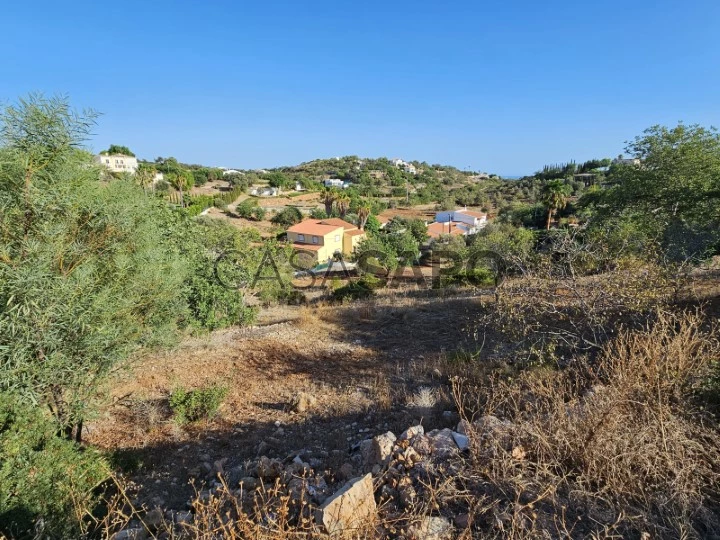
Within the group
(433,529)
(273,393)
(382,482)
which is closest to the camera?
(433,529)

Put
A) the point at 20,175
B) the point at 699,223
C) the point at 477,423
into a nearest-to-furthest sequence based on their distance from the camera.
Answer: the point at 20,175
the point at 477,423
the point at 699,223

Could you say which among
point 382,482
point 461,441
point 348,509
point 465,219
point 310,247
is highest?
point 465,219

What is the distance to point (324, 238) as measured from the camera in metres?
32.2

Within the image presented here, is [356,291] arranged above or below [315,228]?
below

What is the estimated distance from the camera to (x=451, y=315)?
382 inches

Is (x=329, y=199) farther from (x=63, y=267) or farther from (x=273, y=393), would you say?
(x=63, y=267)

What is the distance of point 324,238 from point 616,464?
30512 mm

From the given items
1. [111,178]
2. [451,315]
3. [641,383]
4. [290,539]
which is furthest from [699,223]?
[111,178]

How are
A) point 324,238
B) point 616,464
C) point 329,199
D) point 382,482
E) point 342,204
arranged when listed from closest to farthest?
point 616,464, point 382,482, point 324,238, point 342,204, point 329,199

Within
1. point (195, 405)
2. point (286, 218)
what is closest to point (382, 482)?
point (195, 405)

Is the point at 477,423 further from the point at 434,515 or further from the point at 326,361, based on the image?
the point at 326,361

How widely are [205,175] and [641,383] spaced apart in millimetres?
66067

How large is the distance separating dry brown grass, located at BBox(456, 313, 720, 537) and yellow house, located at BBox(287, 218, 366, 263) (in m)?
28.6

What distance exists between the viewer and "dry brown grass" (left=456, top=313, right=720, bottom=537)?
210cm
